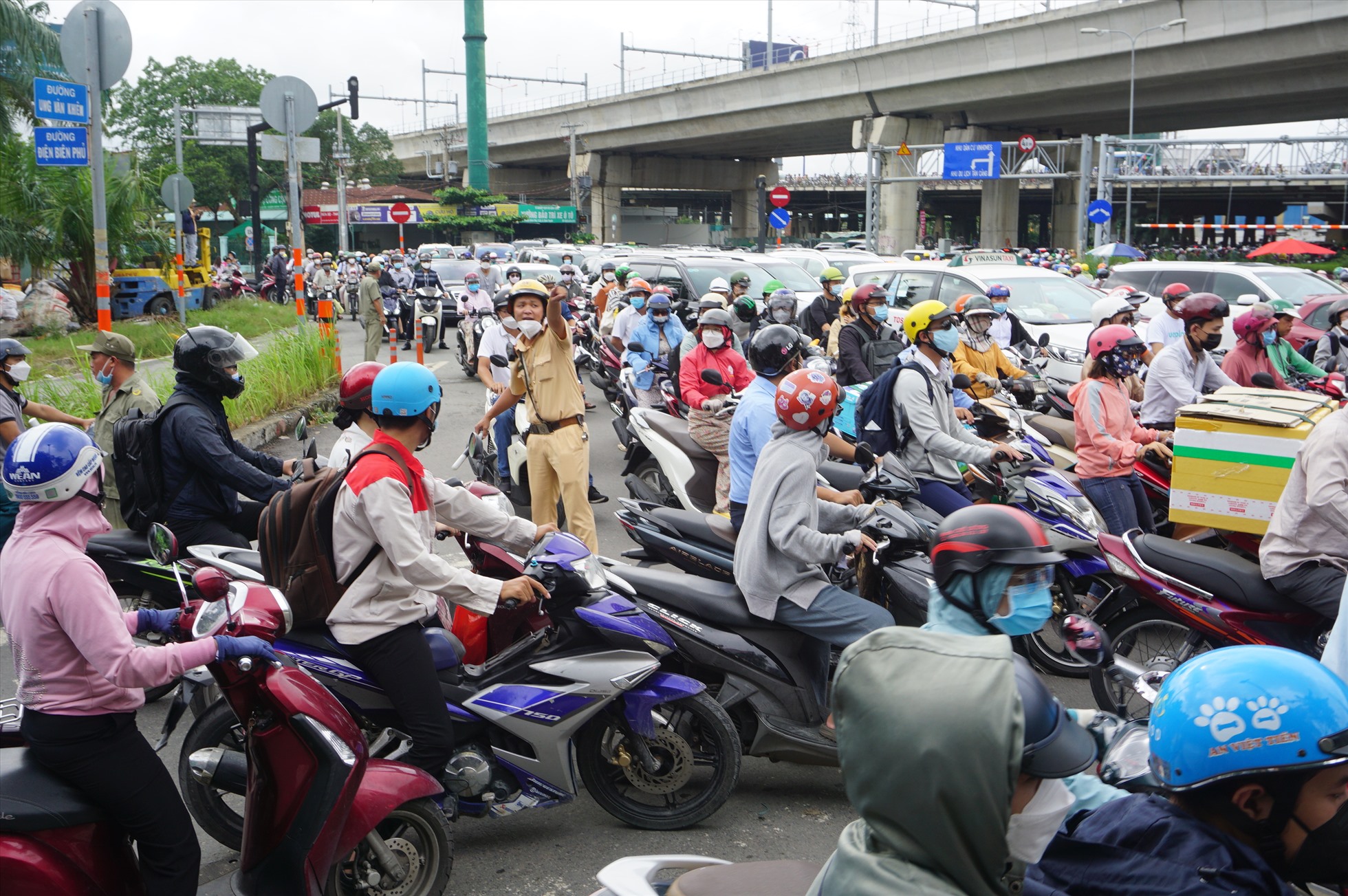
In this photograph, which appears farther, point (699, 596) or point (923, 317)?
point (923, 317)

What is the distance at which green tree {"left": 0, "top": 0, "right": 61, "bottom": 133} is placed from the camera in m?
24.3

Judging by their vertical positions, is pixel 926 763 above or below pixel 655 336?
below

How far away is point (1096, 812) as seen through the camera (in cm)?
217

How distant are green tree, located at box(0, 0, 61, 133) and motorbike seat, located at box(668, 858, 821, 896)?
90.3 ft

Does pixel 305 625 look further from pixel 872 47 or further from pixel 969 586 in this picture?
pixel 872 47

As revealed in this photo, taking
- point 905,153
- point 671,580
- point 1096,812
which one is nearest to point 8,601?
point 671,580

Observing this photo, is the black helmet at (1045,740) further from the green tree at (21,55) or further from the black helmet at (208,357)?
the green tree at (21,55)

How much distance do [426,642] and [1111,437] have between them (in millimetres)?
4088

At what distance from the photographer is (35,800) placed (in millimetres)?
2865

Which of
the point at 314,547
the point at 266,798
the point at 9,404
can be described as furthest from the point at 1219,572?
the point at 9,404

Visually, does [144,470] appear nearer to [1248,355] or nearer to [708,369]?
[708,369]

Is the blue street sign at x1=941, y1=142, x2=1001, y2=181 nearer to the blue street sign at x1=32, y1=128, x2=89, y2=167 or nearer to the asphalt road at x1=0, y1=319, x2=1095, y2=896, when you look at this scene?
the blue street sign at x1=32, y1=128, x2=89, y2=167

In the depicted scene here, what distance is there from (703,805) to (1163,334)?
24.9 ft

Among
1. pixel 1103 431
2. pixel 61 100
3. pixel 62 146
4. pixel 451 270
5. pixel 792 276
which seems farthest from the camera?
pixel 451 270
